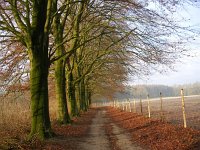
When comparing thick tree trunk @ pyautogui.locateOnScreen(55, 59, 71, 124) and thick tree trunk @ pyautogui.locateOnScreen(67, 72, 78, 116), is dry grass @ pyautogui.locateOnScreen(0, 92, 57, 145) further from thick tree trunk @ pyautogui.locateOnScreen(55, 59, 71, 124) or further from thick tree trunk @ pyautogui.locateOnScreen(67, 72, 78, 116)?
thick tree trunk @ pyautogui.locateOnScreen(67, 72, 78, 116)

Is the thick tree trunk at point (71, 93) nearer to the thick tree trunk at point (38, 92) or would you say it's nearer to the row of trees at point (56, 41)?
the row of trees at point (56, 41)

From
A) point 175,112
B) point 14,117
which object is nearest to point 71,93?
point 175,112

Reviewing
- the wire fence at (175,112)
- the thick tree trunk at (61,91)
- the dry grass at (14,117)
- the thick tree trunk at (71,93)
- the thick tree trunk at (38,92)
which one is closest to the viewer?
the thick tree trunk at (38,92)

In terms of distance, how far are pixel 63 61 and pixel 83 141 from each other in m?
10.1

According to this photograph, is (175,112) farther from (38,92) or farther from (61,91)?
(38,92)

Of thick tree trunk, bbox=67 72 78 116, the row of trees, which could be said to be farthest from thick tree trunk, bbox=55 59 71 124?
thick tree trunk, bbox=67 72 78 116

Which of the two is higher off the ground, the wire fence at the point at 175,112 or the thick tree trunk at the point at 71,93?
the thick tree trunk at the point at 71,93

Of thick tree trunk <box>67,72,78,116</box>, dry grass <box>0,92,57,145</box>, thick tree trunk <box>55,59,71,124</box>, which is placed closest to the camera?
dry grass <box>0,92,57,145</box>

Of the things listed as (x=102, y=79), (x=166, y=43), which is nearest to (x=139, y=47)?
(x=166, y=43)

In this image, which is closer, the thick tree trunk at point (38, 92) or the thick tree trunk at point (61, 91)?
the thick tree trunk at point (38, 92)

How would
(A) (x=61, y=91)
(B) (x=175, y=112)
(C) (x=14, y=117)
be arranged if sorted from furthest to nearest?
(B) (x=175, y=112), (A) (x=61, y=91), (C) (x=14, y=117)

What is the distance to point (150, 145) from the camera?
46.4ft

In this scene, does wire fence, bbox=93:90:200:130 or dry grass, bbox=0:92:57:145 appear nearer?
dry grass, bbox=0:92:57:145

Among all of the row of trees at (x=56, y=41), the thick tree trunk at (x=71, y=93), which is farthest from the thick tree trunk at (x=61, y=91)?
the thick tree trunk at (x=71, y=93)
